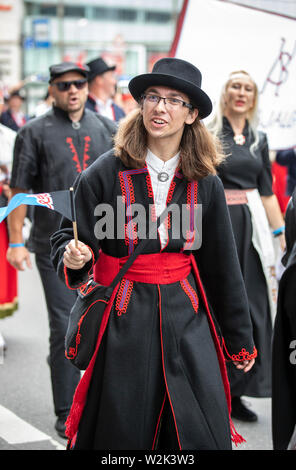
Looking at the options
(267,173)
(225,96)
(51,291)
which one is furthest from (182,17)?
(51,291)

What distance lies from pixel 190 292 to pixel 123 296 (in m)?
0.29

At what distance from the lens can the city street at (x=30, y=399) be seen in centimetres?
435

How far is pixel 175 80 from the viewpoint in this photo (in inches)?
117

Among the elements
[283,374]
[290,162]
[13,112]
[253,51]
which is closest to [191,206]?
[283,374]

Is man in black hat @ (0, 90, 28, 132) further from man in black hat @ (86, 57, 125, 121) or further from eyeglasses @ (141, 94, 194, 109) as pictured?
eyeglasses @ (141, 94, 194, 109)

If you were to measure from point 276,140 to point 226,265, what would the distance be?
262cm

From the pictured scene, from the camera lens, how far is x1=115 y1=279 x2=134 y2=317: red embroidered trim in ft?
9.60

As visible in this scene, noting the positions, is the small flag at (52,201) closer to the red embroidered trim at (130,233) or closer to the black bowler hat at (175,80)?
the red embroidered trim at (130,233)

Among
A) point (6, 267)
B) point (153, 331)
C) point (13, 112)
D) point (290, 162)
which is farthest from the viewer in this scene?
point (13, 112)

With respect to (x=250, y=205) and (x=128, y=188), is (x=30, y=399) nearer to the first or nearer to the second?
(x=250, y=205)

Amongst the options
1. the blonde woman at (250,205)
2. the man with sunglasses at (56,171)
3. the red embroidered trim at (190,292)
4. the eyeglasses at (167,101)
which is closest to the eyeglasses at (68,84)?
the man with sunglasses at (56,171)

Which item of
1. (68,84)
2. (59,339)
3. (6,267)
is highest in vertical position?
(68,84)

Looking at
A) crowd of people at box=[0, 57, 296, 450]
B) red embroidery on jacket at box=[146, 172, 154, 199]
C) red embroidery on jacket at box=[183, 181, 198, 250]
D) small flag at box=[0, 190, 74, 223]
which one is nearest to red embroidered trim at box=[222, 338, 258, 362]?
crowd of people at box=[0, 57, 296, 450]

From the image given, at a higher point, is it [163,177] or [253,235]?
[163,177]
